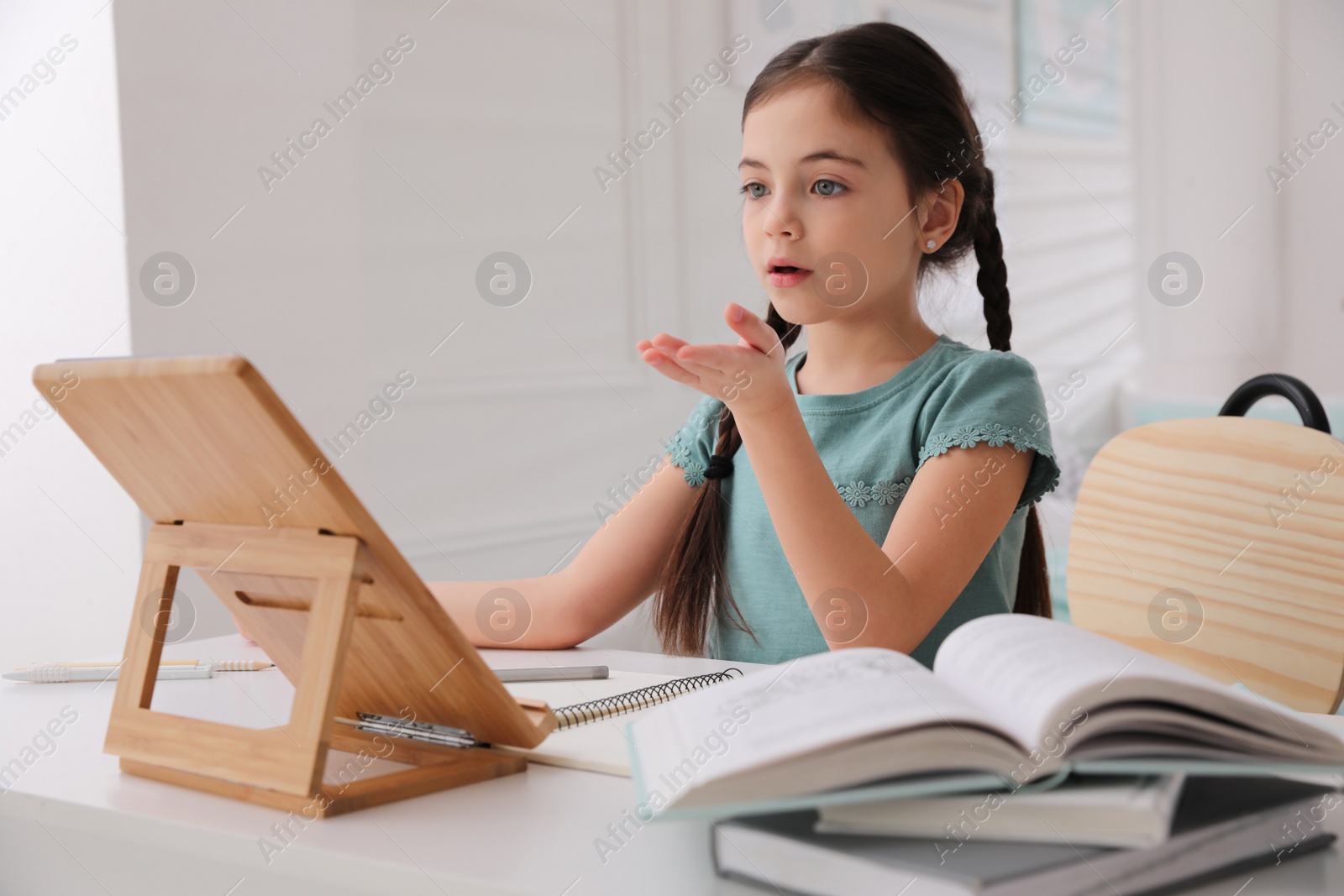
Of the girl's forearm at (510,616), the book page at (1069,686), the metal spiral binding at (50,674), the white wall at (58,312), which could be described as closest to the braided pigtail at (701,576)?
the girl's forearm at (510,616)

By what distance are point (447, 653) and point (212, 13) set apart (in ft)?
5.41

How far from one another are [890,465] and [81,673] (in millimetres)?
826

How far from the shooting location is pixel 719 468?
1338 millimetres

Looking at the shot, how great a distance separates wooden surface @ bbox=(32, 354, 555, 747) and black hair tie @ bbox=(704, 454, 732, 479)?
0.62 meters

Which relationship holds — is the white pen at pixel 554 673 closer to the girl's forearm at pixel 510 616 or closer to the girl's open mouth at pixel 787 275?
the girl's forearm at pixel 510 616

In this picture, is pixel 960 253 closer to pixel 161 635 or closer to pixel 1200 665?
pixel 1200 665

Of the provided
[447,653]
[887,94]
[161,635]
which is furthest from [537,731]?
[887,94]

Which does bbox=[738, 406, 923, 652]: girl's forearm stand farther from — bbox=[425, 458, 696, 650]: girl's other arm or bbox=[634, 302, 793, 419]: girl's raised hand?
bbox=[425, 458, 696, 650]: girl's other arm

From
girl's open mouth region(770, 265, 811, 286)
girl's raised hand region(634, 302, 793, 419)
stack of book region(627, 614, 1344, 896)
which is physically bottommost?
stack of book region(627, 614, 1344, 896)

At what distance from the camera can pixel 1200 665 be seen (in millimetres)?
1214

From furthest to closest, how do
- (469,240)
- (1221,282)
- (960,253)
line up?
(1221,282)
(469,240)
(960,253)

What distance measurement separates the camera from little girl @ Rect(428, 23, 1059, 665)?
1.01m

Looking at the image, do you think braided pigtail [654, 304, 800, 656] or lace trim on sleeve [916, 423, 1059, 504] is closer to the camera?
lace trim on sleeve [916, 423, 1059, 504]

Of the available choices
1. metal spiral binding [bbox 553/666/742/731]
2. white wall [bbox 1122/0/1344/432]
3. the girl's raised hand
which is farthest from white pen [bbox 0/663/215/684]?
white wall [bbox 1122/0/1344/432]
